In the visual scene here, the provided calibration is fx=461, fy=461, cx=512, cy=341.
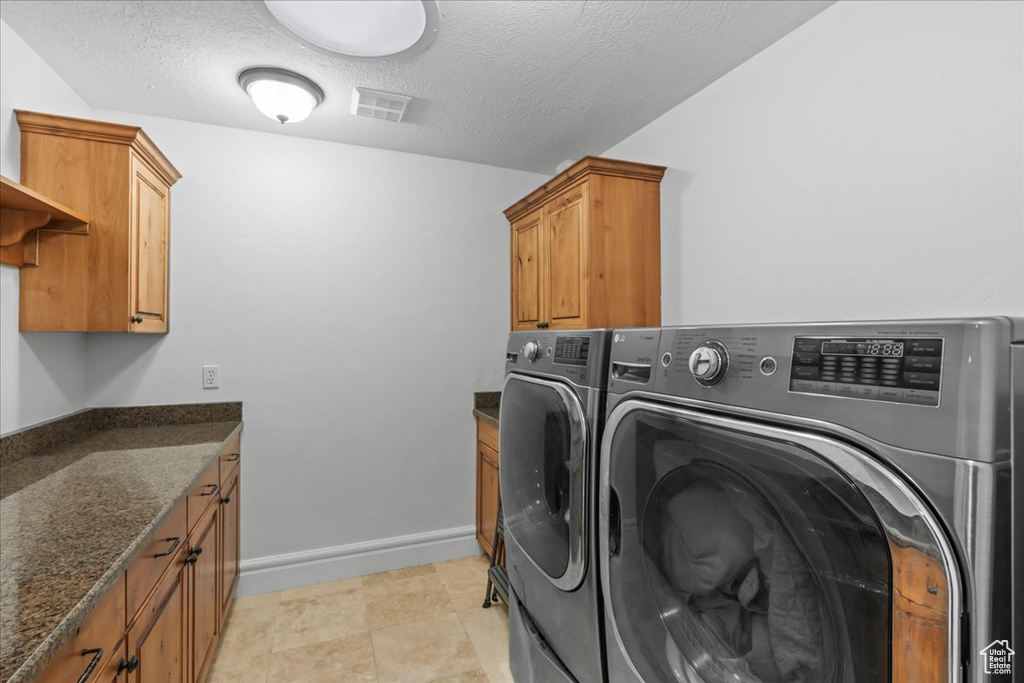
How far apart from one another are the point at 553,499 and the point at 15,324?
210cm

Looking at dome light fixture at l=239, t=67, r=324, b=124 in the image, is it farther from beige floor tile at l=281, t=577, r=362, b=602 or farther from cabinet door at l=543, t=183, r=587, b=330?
beige floor tile at l=281, t=577, r=362, b=602

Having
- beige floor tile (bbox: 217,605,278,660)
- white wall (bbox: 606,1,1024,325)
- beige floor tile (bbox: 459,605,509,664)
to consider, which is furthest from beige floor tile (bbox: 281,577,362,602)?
white wall (bbox: 606,1,1024,325)

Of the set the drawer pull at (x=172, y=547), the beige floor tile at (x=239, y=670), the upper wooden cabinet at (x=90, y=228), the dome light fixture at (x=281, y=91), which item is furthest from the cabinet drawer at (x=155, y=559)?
the dome light fixture at (x=281, y=91)

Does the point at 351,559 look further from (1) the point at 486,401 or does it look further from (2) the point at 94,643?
(2) the point at 94,643

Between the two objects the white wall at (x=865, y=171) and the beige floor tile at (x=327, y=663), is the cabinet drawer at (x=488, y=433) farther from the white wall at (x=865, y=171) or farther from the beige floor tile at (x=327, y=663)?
the white wall at (x=865, y=171)

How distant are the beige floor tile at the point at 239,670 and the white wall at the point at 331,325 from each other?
2.08ft

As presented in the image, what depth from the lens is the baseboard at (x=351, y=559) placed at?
2.49 meters

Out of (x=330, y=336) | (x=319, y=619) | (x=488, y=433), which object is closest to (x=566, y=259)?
(x=488, y=433)

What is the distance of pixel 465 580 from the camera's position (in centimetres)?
261

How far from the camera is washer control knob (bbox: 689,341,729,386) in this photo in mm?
772

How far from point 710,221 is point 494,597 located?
2.13m

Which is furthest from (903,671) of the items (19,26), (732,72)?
(19,26)

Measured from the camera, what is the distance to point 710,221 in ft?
6.57

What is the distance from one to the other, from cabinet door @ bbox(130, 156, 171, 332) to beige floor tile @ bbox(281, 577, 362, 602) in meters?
1.52
